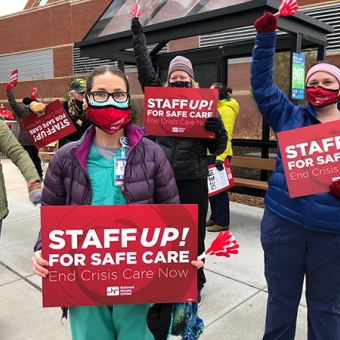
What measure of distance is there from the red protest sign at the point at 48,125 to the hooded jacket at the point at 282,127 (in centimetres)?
233

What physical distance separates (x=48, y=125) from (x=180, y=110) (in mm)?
1608

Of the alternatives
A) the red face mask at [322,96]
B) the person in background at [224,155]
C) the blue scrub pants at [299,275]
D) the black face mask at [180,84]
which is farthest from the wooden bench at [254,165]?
the red face mask at [322,96]

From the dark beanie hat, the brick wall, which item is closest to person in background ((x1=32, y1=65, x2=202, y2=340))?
the dark beanie hat

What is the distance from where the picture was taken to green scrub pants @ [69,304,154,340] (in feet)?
5.69

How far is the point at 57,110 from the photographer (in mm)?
3852

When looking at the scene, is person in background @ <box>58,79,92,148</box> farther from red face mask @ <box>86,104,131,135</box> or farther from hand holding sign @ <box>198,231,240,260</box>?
hand holding sign @ <box>198,231,240,260</box>

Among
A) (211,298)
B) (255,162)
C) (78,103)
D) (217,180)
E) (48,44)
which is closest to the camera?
(211,298)

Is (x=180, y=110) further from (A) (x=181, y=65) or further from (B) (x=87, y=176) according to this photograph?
(B) (x=87, y=176)

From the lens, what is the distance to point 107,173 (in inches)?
69.1

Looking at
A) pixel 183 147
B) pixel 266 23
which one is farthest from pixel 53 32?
pixel 266 23

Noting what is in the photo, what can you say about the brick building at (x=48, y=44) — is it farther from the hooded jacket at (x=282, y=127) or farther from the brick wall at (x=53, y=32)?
the hooded jacket at (x=282, y=127)

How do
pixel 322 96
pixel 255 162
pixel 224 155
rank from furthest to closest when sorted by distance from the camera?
pixel 255 162 → pixel 224 155 → pixel 322 96

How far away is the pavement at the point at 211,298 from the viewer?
285 centimetres

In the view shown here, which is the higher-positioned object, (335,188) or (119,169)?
(119,169)
